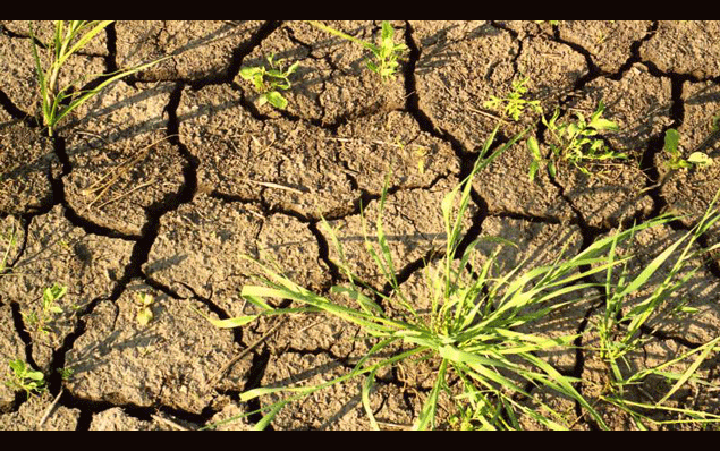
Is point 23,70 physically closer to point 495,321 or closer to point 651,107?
point 495,321

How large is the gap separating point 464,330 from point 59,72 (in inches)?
76.0

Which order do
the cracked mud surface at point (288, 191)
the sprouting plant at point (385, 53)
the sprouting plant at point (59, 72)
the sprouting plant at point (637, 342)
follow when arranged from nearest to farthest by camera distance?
the sprouting plant at point (637, 342)
the cracked mud surface at point (288, 191)
the sprouting plant at point (59, 72)
the sprouting plant at point (385, 53)

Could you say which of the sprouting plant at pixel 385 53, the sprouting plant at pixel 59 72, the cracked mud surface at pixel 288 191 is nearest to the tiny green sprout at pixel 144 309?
the cracked mud surface at pixel 288 191

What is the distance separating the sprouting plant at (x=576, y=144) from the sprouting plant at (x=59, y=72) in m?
1.57

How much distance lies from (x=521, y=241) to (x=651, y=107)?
2.82ft

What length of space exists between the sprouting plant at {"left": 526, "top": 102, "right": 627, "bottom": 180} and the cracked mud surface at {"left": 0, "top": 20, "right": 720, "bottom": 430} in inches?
2.6

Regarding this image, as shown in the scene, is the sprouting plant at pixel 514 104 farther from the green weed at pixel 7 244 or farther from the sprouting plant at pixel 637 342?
the green weed at pixel 7 244

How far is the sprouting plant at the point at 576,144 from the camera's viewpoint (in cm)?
271

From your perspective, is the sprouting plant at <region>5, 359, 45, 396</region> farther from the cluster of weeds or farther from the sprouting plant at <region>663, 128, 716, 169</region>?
the sprouting plant at <region>663, 128, 716, 169</region>

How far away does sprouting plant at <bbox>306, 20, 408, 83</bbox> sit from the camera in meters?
2.79

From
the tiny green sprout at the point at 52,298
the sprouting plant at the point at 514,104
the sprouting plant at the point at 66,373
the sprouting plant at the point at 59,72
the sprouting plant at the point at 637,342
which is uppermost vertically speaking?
the sprouting plant at the point at 59,72

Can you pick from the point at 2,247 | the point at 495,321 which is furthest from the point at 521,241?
the point at 2,247

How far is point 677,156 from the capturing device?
9.16ft

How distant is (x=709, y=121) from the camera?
2895 millimetres
